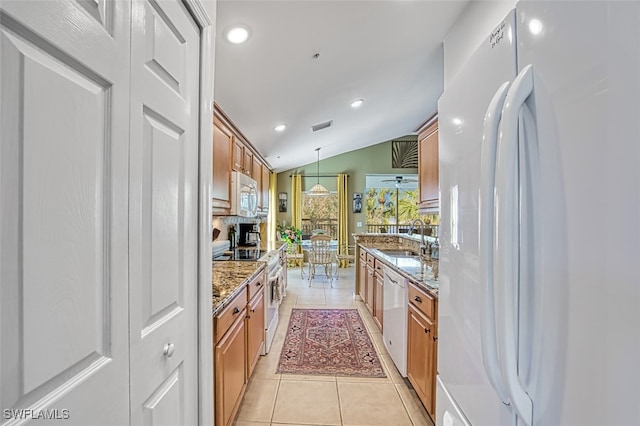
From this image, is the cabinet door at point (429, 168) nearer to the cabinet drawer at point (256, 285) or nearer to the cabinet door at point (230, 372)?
the cabinet drawer at point (256, 285)

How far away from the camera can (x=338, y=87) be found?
3154mm

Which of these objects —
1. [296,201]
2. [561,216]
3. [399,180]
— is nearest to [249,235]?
[296,201]

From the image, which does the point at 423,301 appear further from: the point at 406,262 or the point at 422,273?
the point at 406,262

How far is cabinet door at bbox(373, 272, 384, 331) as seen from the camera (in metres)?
3.02

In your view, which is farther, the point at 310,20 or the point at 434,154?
the point at 434,154

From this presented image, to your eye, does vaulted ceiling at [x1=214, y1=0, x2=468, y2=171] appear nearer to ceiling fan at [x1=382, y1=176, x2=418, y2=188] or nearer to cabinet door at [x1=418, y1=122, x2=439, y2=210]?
cabinet door at [x1=418, y1=122, x2=439, y2=210]

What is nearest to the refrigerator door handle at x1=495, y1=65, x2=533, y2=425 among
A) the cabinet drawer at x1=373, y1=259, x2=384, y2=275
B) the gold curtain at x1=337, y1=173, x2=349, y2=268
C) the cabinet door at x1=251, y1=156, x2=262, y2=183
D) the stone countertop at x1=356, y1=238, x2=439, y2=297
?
the stone countertop at x1=356, y1=238, x2=439, y2=297

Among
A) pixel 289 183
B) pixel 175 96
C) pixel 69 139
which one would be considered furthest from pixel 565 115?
pixel 289 183

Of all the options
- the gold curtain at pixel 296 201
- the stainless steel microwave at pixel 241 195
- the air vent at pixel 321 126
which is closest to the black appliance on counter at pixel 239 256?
the stainless steel microwave at pixel 241 195

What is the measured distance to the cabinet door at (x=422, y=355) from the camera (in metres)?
1.69

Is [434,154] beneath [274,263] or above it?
above

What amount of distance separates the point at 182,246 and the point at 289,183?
23.4ft

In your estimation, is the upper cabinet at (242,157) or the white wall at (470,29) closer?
the white wall at (470,29)

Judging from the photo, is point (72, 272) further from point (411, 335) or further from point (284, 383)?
point (284, 383)
